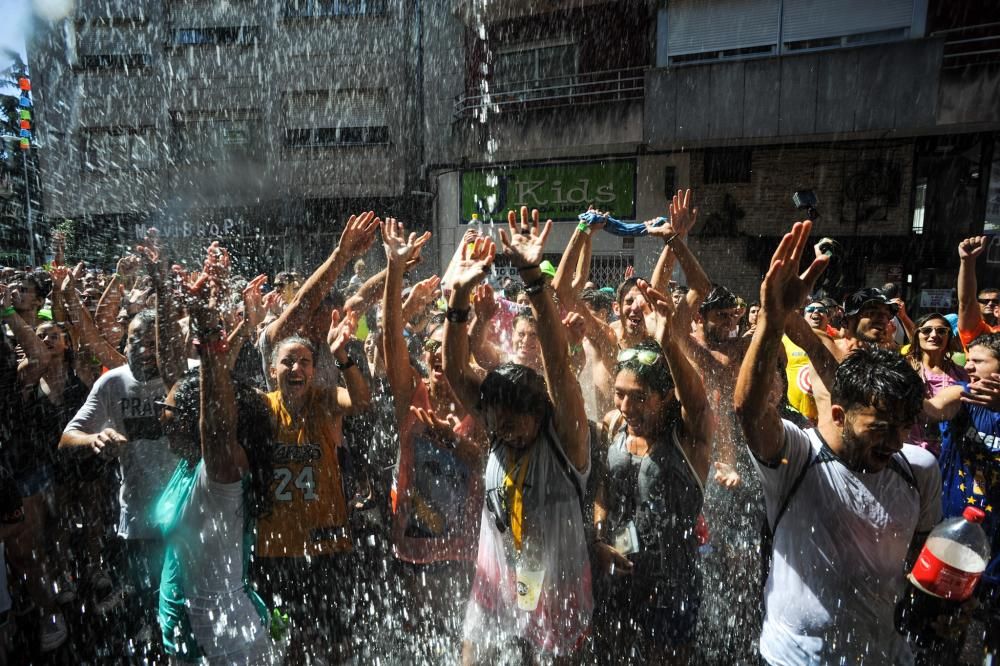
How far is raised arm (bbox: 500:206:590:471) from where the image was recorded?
221 cm

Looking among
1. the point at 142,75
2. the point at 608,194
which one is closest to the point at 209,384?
the point at 608,194

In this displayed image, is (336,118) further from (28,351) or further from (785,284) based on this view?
(785,284)

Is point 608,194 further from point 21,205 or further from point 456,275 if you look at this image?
point 21,205

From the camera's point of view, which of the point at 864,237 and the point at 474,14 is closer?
the point at 864,237

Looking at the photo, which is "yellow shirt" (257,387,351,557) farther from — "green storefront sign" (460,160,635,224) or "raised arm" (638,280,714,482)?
"green storefront sign" (460,160,635,224)

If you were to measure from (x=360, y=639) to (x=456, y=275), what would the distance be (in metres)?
2.04

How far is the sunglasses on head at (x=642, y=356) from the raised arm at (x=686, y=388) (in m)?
0.16

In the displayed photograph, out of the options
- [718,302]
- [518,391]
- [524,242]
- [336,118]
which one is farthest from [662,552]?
[336,118]

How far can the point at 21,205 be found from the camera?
1703 cm

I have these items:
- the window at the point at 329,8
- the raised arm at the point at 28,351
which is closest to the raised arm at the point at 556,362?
the raised arm at the point at 28,351

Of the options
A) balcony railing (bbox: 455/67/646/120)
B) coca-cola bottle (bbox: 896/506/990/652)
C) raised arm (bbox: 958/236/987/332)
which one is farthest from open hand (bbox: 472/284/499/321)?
balcony railing (bbox: 455/67/646/120)

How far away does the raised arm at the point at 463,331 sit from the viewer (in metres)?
2.40

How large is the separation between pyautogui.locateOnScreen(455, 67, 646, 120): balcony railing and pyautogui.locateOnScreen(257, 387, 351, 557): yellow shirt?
11.4 metres

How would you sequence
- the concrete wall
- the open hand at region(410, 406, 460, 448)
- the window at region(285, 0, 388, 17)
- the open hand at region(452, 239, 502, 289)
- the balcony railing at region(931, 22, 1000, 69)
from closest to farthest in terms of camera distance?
the open hand at region(452, 239, 502, 289), the open hand at region(410, 406, 460, 448), the balcony railing at region(931, 22, 1000, 69), the concrete wall, the window at region(285, 0, 388, 17)
